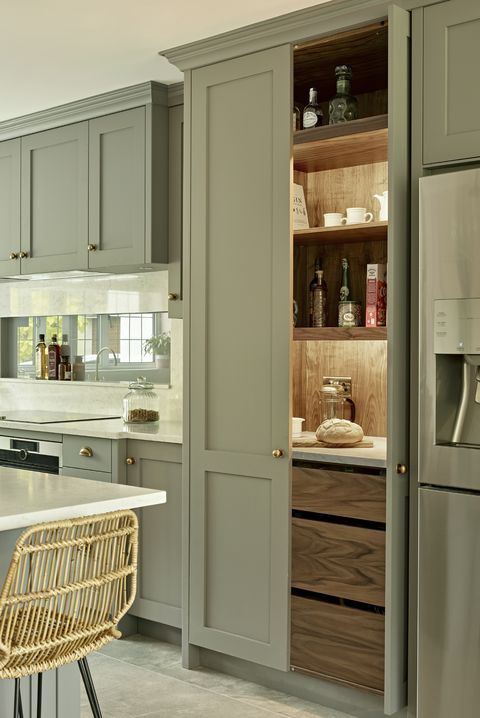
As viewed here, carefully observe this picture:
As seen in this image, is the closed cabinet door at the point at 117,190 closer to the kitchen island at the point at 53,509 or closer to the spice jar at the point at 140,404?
the spice jar at the point at 140,404

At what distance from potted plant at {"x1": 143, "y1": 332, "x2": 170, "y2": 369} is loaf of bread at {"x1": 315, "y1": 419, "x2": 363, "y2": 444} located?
149 centimetres

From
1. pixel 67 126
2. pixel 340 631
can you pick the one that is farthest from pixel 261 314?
pixel 67 126

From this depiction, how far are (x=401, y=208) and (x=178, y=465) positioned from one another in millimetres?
1473

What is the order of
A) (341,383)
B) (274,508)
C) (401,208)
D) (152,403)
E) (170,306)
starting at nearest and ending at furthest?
(401,208)
(274,508)
(341,383)
(170,306)
(152,403)

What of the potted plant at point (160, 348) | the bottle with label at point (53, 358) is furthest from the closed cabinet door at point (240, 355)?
the bottle with label at point (53, 358)

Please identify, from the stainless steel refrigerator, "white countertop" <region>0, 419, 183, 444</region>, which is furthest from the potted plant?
the stainless steel refrigerator

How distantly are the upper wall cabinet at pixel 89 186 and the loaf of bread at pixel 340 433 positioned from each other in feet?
4.23

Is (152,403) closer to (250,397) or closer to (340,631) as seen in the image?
(250,397)

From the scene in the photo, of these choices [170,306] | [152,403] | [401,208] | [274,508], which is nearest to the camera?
[401,208]

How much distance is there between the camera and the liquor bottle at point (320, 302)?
334 centimetres

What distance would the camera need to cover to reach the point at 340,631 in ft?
9.79

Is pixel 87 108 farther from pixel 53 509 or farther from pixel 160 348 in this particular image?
pixel 53 509

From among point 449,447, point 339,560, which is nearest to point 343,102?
point 449,447

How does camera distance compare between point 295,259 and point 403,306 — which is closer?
point 403,306
